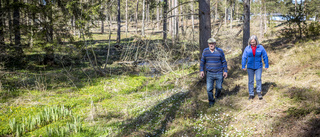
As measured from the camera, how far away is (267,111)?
5.27m

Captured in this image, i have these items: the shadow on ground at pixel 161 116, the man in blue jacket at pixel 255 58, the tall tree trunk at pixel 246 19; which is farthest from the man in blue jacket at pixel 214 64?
the tall tree trunk at pixel 246 19

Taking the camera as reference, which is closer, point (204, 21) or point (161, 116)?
point (161, 116)

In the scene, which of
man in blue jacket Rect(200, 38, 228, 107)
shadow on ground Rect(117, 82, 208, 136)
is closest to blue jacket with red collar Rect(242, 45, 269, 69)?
man in blue jacket Rect(200, 38, 228, 107)

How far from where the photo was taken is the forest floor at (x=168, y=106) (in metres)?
5.03

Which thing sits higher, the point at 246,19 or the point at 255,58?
the point at 246,19

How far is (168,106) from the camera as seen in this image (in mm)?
7105

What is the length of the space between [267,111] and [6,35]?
1578 cm

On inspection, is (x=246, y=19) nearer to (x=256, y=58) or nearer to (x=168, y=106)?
(x=256, y=58)

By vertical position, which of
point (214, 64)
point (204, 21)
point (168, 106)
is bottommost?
point (168, 106)

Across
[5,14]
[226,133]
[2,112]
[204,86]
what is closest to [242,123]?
[226,133]

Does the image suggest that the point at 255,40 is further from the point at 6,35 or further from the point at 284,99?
the point at 6,35

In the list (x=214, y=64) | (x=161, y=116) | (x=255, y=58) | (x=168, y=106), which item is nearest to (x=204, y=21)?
(x=214, y=64)

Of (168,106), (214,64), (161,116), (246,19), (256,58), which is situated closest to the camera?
(256,58)

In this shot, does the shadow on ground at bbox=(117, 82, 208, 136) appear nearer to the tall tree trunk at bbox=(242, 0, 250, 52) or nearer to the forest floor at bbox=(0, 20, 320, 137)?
the forest floor at bbox=(0, 20, 320, 137)
